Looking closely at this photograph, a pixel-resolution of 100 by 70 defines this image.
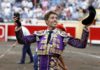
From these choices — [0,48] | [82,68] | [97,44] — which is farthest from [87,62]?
[97,44]

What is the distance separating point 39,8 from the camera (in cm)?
2384

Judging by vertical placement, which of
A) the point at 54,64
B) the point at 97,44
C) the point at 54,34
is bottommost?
the point at 97,44

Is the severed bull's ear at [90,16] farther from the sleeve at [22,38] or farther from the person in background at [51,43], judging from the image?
the sleeve at [22,38]

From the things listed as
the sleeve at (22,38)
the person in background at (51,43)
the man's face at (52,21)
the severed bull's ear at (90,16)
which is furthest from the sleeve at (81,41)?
the sleeve at (22,38)

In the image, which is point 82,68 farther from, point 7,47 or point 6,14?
point 6,14

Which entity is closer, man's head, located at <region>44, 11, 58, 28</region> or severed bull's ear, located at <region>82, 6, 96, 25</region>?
severed bull's ear, located at <region>82, 6, 96, 25</region>

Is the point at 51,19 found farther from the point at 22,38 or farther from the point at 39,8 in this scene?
the point at 39,8

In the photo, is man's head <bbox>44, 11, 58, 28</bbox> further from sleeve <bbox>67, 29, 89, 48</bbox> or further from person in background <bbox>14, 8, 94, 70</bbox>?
sleeve <bbox>67, 29, 89, 48</bbox>

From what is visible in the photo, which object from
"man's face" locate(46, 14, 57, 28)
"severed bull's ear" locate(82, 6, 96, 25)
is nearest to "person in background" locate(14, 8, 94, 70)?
"man's face" locate(46, 14, 57, 28)

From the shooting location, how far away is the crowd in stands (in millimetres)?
22922

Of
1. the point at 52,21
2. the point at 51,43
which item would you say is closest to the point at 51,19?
the point at 52,21

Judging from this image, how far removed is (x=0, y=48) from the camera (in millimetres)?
18609

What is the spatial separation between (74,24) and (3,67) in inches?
358

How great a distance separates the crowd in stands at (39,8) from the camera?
22.9 meters
